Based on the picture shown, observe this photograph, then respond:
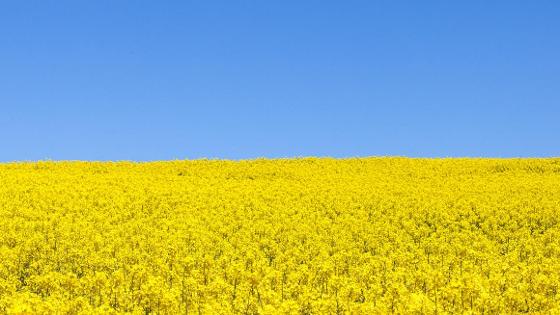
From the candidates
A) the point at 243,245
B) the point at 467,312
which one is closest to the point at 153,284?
the point at 467,312

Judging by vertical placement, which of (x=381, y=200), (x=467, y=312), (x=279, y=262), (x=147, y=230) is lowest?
(x=467, y=312)

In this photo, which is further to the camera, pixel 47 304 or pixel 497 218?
pixel 497 218

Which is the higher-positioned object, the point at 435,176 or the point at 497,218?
the point at 435,176

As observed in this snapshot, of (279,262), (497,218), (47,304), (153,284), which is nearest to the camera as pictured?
(47,304)

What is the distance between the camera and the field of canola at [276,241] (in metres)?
11.1

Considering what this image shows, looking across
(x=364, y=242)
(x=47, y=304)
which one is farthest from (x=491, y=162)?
(x=47, y=304)

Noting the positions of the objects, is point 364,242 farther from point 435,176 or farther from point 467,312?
point 435,176

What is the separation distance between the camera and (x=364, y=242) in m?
18.4

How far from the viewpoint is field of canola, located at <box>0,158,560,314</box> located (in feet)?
36.3

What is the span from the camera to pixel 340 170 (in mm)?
35094

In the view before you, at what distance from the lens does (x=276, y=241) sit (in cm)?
1833

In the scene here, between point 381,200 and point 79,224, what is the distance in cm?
1029

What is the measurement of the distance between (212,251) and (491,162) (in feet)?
81.4

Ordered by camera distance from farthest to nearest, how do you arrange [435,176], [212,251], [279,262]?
[435,176] → [212,251] → [279,262]
